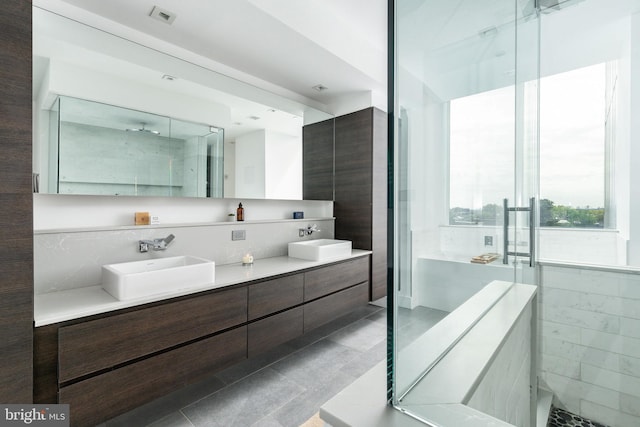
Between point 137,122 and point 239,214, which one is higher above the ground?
point 137,122

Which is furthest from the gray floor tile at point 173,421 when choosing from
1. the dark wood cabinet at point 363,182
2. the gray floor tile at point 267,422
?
the dark wood cabinet at point 363,182

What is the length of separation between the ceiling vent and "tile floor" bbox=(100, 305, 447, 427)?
2.41 m

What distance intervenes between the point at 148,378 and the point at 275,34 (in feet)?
7.65

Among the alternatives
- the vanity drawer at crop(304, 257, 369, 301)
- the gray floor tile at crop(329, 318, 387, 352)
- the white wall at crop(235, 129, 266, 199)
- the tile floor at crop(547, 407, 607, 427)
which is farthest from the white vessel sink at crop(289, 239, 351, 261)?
the tile floor at crop(547, 407, 607, 427)

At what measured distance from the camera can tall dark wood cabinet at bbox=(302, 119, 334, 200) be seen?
320 centimetres

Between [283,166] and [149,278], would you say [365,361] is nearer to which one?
[149,278]

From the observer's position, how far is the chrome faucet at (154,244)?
1940 mm

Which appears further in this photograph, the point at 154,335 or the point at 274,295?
the point at 274,295

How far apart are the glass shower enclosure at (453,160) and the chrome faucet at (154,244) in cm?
178

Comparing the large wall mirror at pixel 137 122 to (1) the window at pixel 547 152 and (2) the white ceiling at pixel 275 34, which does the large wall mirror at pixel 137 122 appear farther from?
(1) the window at pixel 547 152

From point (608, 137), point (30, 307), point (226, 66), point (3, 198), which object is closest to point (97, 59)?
point (226, 66)

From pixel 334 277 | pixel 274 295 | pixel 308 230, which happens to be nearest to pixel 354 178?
pixel 308 230

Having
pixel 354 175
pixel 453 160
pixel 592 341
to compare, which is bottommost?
pixel 592 341

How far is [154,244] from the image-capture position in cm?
195
